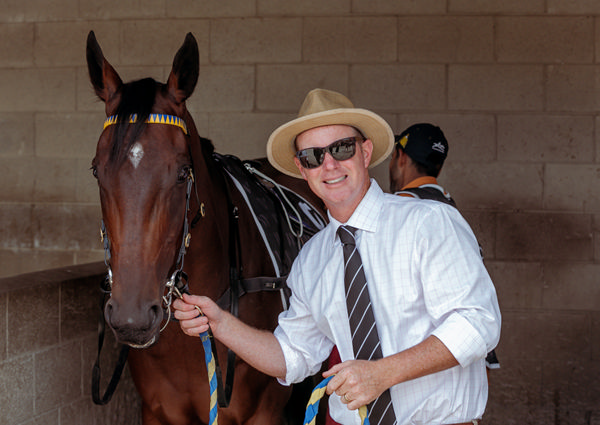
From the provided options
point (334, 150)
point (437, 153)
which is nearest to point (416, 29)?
point (437, 153)

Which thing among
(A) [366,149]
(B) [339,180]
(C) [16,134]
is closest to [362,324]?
(B) [339,180]

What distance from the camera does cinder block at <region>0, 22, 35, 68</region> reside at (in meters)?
4.77

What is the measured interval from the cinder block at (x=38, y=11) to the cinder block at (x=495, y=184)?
10.3 feet

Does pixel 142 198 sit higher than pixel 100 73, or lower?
lower

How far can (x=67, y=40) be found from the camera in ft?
15.4

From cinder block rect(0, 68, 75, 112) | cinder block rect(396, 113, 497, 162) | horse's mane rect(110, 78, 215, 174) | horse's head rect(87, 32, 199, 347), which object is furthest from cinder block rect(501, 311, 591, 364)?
cinder block rect(0, 68, 75, 112)

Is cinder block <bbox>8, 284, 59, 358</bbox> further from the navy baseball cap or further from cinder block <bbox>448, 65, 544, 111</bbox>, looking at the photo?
cinder block <bbox>448, 65, 544, 111</bbox>

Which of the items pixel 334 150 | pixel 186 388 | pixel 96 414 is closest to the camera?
pixel 334 150

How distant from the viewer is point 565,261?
4270 millimetres

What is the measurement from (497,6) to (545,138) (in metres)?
1.00

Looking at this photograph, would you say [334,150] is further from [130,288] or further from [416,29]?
[416,29]

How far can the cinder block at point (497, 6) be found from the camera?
14.0 feet

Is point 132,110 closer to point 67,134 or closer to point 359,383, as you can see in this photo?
point 359,383

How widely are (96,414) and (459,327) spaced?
2.05 m
